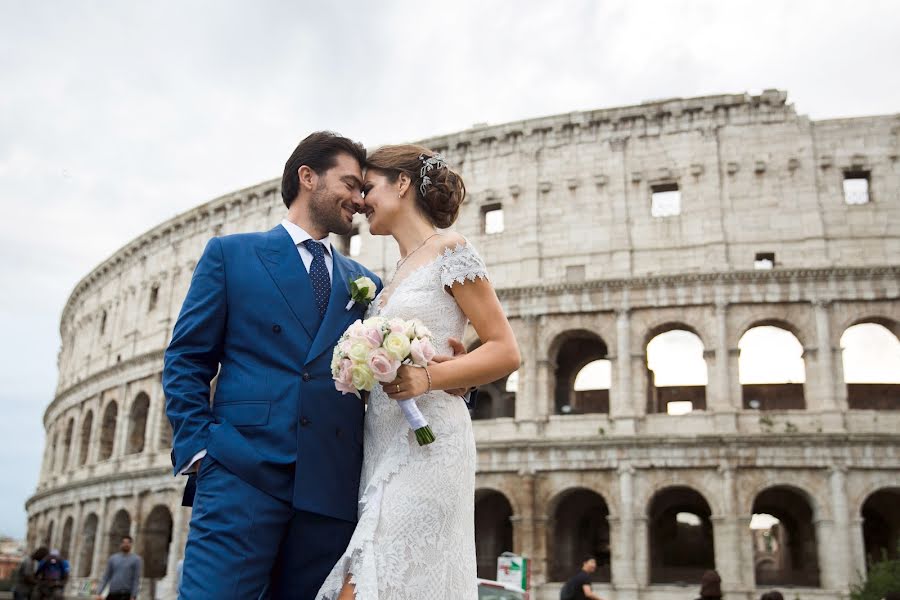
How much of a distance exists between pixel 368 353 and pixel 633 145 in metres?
23.4

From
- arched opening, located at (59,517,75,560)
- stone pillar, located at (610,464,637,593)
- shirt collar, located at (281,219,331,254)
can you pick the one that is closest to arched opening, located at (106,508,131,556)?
arched opening, located at (59,517,75,560)

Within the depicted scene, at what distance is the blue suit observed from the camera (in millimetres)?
3027

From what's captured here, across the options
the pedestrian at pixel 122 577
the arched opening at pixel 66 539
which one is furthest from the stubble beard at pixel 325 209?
the arched opening at pixel 66 539

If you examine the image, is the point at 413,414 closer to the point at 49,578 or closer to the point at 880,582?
the point at 49,578

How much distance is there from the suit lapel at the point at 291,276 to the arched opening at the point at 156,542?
29717 mm

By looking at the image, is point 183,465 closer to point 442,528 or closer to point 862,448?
point 442,528

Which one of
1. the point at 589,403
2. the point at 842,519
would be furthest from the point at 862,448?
the point at 589,403

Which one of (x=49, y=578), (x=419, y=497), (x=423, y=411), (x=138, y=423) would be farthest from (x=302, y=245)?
(x=138, y=423)

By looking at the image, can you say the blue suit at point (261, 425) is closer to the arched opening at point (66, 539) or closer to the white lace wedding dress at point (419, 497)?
the white lace wedding dress at point (419, 497)

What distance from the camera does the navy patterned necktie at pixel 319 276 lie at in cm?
362

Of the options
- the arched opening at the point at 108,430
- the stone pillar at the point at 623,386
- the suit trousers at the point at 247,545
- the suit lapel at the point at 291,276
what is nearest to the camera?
the suit trousers at the point at 247,545

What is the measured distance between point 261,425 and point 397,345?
2.07 ft

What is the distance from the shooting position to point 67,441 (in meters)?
39.6

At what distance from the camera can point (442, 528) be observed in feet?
10.6
